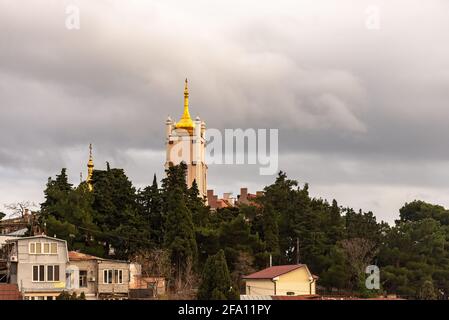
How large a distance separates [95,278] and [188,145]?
56.3 m

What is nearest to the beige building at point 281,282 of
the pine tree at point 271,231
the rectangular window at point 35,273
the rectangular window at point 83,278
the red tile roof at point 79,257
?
the pine tree at point 271,231

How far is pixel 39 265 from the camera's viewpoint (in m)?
57.5

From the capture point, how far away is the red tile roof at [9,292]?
53.9 meters

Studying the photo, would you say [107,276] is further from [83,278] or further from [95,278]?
[83,278]

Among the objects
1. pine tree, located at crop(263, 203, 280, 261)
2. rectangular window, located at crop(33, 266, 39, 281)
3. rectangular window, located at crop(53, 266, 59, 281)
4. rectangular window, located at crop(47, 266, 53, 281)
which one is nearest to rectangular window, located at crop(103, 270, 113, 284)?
rectangular window, located at crop(53, 266, 59, 281)

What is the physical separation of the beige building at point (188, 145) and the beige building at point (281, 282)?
53.1 meters

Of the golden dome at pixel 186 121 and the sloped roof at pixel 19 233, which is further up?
the golden dome at pixel 186 121

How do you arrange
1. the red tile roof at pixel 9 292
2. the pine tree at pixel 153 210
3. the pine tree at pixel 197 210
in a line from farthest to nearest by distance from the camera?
the pine tree at pixel 197 210
the pine tree at pixel 153 210
the red tile roof at pixel 9 292

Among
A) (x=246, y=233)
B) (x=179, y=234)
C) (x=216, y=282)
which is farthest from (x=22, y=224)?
(x=216, y=282)

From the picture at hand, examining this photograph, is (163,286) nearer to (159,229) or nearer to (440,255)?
(159,229)

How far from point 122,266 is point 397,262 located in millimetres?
25736

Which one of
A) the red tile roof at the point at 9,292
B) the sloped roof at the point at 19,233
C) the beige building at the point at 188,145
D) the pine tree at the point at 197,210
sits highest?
the beige building at the point at 188,145

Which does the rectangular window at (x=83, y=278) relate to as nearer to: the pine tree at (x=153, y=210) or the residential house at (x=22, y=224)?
the residential house at (x=22, y=224)

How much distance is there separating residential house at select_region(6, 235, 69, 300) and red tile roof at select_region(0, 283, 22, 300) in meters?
1.34
